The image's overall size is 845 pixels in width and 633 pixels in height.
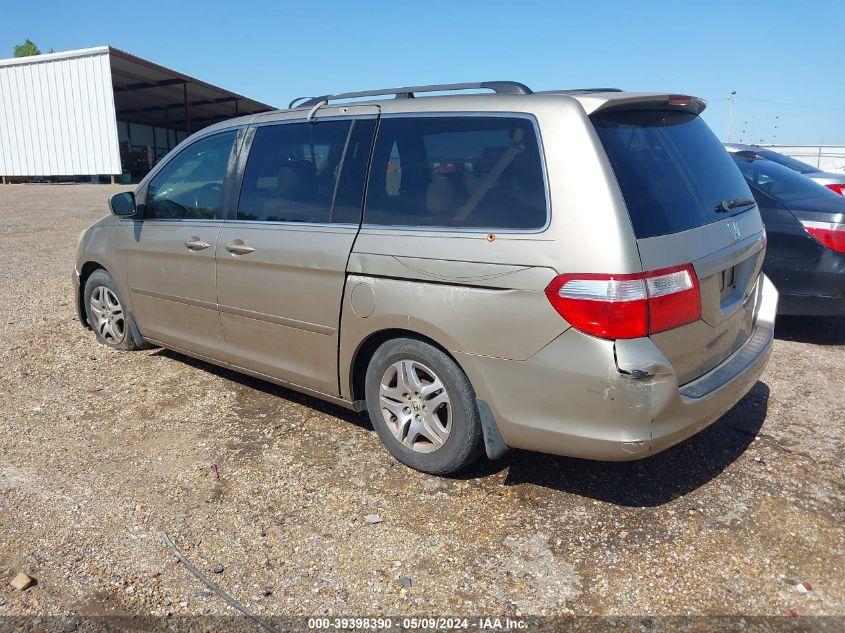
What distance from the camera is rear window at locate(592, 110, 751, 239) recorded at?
2787 mm

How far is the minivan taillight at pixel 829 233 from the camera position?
5211 millimetres

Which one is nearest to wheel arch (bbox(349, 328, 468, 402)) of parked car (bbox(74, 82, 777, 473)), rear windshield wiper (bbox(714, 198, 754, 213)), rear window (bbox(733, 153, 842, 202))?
parked car (bbox(74, 82, 777, 473))

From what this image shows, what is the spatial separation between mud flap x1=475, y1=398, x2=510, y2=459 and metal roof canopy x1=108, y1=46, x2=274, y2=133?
912 inches

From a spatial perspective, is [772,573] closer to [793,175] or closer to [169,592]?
[169,592]

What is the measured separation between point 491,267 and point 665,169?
0.97m

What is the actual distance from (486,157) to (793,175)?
4428 mm

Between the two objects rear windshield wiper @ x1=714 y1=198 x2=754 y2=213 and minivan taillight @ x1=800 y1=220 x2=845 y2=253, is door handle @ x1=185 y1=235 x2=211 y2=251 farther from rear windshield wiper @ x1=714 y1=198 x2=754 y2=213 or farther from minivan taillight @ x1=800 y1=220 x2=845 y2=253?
minivan taillight @ x1=800 y1=220 x2=845 y2=253

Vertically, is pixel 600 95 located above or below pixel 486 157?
above

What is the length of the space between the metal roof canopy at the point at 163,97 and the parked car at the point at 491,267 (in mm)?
21634

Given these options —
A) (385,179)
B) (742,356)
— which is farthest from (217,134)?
(742,356)

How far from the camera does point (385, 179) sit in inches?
136

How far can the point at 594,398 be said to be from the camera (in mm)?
2684

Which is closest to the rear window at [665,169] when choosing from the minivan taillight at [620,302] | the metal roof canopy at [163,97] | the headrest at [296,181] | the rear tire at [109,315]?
the minivan taillight at [620,302]

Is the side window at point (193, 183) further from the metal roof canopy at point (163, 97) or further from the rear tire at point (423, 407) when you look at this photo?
the metal roof canopy at point (163, 97)
